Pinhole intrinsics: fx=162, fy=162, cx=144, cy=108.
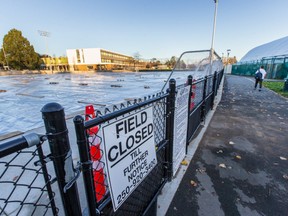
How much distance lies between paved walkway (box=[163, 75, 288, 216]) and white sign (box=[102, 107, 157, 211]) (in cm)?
112

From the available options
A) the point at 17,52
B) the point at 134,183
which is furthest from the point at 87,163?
the point at 17,52

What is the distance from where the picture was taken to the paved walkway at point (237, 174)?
7.69ft

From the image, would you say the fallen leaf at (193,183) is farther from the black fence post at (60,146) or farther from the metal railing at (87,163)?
the black fence post at (60,146)

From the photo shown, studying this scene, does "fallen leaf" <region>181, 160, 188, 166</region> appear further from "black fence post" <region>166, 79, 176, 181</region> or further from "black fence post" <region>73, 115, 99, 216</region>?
"black fence post" <region>73, 115, 99, 216</region>

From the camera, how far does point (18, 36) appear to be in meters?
51.5

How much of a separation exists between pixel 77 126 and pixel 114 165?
1.65 feet

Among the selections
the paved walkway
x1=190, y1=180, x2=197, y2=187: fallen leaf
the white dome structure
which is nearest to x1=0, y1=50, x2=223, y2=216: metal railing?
x1=190, y1=180, x2=197, y2=187: fallen leaf

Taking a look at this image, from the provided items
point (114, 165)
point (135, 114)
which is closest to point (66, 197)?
point (114, 165)

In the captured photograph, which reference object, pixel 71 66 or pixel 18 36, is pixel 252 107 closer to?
pixel 18 36

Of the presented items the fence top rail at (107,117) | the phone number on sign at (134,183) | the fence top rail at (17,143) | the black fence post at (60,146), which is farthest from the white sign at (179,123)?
the fence top rail at (17,143)

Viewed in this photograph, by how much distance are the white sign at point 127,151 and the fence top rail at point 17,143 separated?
0.43m

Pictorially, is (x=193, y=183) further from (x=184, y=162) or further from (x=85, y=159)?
(x=85, y=159)

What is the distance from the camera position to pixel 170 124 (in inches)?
96.0

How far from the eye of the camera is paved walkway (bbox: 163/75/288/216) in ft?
7.69
